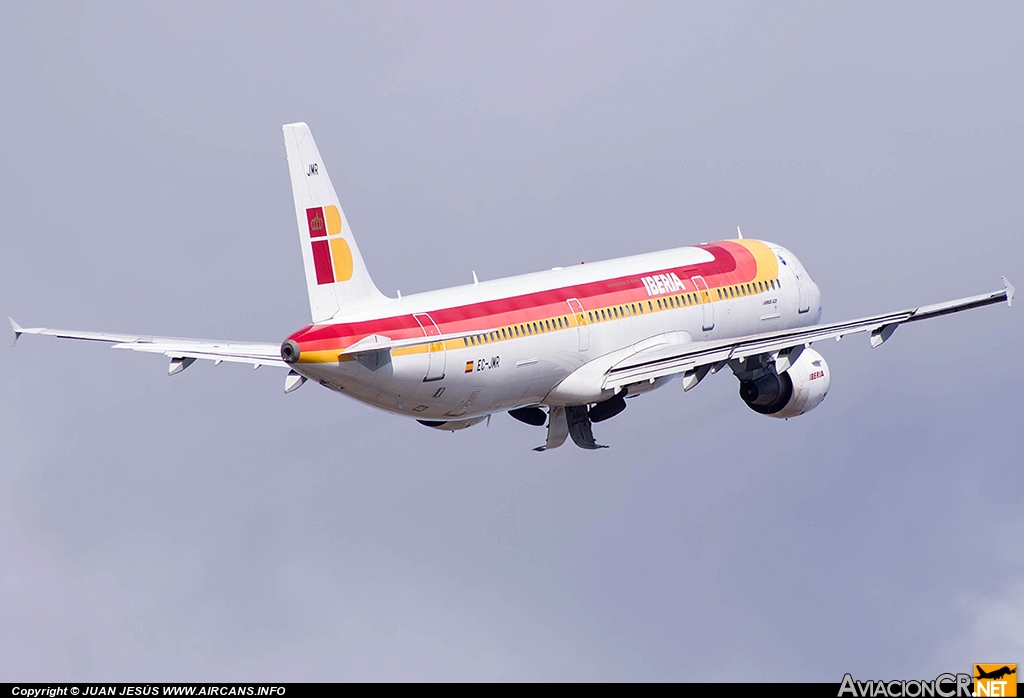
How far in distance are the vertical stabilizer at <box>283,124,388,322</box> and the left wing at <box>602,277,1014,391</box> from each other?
10.3 meters

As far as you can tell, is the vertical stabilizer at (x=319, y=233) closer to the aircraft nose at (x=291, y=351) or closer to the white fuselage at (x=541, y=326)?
the white fuselage at (x=541, y=326)

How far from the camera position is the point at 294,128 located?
68312 mm

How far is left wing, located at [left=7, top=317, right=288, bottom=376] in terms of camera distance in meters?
72.2

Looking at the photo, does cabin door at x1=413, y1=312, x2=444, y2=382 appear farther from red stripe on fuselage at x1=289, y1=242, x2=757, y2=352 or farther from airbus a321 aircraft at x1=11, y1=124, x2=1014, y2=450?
red stripe on fuselage at x1=289, y1=242, x2=757, y2=352

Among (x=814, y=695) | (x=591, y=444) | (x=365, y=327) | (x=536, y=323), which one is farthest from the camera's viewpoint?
(x=591, y=444)

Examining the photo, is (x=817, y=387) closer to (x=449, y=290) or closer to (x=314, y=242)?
(x=449, y=290)

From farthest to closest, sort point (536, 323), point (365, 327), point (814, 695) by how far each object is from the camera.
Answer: point (536, 323), point (365, 327), point (814, 695)

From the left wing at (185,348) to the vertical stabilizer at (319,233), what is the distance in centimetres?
419

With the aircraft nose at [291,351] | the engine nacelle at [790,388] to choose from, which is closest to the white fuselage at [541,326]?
the aircraft nose at [291,351]

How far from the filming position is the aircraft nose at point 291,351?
66125 millimetres

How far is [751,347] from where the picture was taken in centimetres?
7275

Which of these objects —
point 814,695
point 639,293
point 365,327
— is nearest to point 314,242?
point 365,327

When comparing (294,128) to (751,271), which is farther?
(751,271)

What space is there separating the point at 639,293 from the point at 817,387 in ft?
23.0
